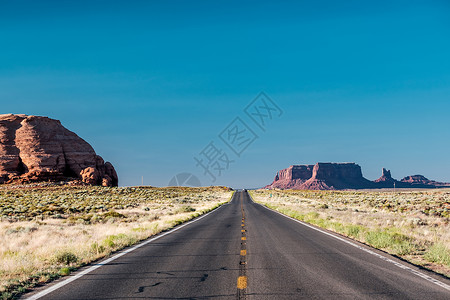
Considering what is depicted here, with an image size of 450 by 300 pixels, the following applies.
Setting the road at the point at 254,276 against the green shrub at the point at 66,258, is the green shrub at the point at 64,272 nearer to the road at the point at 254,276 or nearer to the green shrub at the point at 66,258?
the road at the point at 254,276

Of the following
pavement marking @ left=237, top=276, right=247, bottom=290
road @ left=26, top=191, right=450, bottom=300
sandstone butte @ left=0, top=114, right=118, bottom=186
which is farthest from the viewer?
sandstone butte @ left=0, top=114, right=118, bottom=186

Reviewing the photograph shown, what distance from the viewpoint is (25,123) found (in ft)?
349

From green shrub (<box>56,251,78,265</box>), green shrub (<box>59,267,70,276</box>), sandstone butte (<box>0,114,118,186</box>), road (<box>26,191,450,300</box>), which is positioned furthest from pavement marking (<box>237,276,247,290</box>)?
sandstone butte (<box>0,114,118,186</box>)

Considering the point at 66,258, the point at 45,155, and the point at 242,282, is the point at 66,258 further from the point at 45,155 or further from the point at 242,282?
the point at 45,155

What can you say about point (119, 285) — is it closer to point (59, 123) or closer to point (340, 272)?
point (340, 272)

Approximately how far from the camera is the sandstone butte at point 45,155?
320ft

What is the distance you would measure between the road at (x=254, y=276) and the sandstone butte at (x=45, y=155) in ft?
322

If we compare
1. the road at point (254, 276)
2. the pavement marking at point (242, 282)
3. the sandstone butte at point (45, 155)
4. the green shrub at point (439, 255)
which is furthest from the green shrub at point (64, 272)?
the sandstone butte at point (45, 155)

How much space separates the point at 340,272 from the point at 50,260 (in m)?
6.80

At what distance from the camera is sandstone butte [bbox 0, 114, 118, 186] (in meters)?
97.5

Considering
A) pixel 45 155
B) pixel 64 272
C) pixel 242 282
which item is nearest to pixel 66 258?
pixel 64 272

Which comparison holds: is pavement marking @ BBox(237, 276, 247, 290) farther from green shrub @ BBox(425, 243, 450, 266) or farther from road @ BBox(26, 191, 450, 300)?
green shrub @ BBox(425, 243, 450, 266)

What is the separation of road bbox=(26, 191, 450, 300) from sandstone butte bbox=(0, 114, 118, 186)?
9802cm

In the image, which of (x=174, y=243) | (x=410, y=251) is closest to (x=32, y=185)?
(x=174, y=243)
